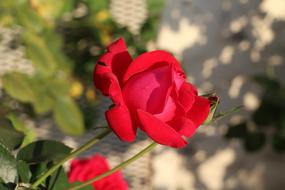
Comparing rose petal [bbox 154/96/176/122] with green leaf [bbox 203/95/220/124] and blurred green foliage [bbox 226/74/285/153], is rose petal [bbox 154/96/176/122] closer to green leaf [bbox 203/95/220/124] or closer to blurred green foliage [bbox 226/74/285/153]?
green leaf [bbox 203/95/220/124]

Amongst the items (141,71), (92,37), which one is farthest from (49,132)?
(141,71)

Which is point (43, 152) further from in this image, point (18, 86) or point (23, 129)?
point (18, 86)

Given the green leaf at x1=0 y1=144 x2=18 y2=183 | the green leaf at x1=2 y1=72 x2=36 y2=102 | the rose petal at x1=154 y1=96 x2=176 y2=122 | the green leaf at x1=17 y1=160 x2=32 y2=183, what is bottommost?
the green leaf at x1=2 y1=72 x2=36 y2=102

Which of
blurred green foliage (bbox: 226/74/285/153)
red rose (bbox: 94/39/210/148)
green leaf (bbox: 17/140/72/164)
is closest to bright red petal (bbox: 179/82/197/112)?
red rose (bbox: 94/39/210/148)

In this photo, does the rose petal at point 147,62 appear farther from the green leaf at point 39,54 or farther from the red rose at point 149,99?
the green leaf at point 39,54

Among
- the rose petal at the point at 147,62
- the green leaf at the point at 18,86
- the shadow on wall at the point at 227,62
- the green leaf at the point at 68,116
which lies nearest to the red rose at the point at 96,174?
the rose petal at the point at 147,62
